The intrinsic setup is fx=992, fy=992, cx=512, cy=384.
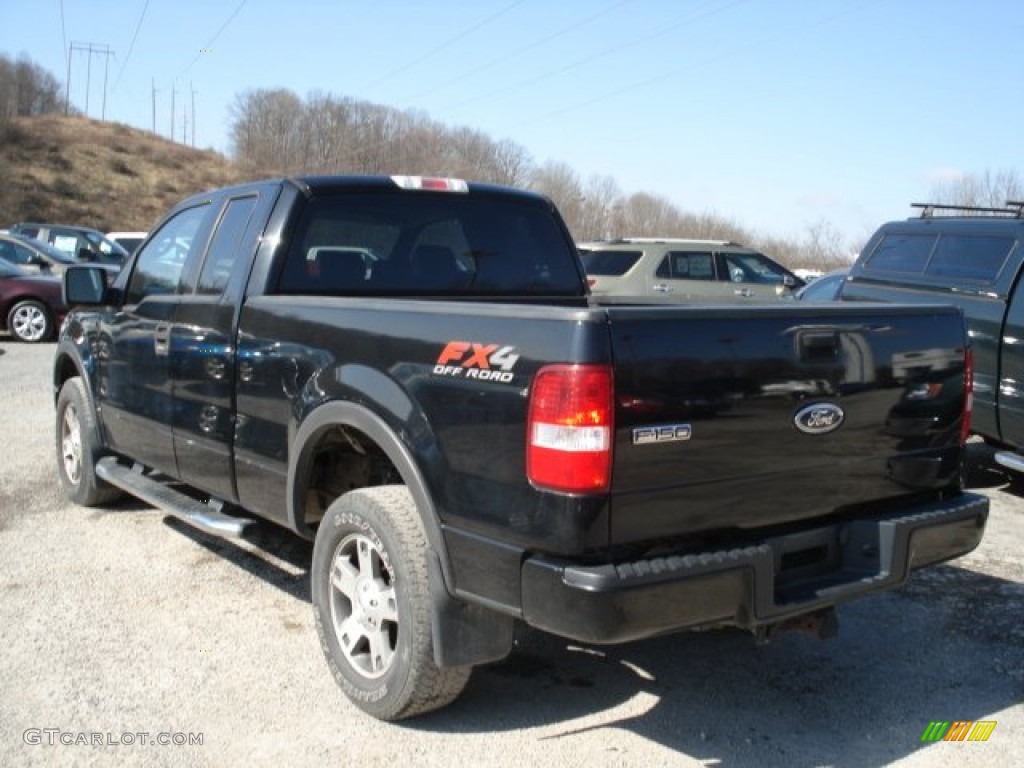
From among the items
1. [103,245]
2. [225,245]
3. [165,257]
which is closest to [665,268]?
[165,257]

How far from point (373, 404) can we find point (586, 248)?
13.1 metres

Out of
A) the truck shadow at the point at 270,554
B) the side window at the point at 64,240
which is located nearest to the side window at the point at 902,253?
the truck shadow at the point at 270,554

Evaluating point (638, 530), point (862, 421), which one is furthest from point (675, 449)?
point (862, 421)

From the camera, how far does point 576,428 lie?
2781 mm

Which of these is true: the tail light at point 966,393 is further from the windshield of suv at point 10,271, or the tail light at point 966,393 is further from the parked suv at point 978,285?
the windshield of suv at point 10,271

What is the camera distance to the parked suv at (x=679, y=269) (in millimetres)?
15719

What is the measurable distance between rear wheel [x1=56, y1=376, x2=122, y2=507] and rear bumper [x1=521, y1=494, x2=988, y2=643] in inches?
154

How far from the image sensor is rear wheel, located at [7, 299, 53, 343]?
1533 centimetres

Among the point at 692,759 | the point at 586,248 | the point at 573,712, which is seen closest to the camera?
the point at 692,759

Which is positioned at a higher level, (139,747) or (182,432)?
(182,432)

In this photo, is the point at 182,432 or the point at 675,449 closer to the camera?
the point at 675,449

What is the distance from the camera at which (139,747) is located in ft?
11.1

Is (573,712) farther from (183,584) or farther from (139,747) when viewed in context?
(183,584)

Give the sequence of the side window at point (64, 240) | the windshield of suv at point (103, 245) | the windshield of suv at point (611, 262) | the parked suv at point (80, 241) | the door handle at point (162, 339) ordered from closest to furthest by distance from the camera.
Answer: the door handle at point (162, 339)
the windshield of suv at point (611, 262)
the parked suv at point (80, 241)
the windshield of suv at point (103, 245)
the side window at point (64, 240)
